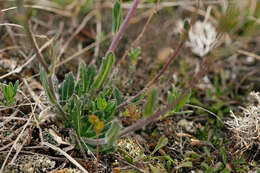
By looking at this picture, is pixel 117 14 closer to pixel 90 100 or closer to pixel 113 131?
pixel 90 100

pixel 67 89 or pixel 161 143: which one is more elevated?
pixel 67 89

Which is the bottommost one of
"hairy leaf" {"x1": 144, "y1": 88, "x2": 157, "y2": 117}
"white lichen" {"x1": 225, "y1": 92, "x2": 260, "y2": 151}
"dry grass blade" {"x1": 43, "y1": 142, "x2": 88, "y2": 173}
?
"dry grass blade" {"x1": 43, "y1": 142, "x2": 88, "y2": 173}

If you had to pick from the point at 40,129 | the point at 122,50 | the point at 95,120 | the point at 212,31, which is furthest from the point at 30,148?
the point at 212,31

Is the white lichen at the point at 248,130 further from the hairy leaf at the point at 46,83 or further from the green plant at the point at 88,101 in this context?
the hairy leaf at the point at 46,83

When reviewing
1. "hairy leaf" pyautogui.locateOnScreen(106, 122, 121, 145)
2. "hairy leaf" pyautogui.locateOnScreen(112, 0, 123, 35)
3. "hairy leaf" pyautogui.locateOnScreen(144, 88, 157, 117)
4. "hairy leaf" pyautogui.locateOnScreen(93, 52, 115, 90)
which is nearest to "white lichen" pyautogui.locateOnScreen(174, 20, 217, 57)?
"hairy leaf" pyautogui.locateOnScreen(112, 0, 123, 35)

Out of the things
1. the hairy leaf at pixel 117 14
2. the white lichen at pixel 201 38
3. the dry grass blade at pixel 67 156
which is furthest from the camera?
the white lichen at pixel 201 38

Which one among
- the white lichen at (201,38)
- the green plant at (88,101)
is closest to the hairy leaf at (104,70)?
the green plant at (88,101)

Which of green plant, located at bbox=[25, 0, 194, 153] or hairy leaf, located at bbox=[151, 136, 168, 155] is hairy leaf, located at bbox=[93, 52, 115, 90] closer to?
green plant, located at bbox=[25, 0, 194, 153]

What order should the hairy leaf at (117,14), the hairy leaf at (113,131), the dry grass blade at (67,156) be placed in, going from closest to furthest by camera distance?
the hairy leaf at (113,131), the dry grass blade at (67,156), the hairy leaf at (117,14)

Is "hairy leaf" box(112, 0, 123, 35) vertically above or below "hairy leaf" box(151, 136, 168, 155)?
above

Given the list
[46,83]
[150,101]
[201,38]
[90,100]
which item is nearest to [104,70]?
[90,100]

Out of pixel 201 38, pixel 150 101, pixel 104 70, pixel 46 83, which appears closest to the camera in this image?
pixel 150 101
